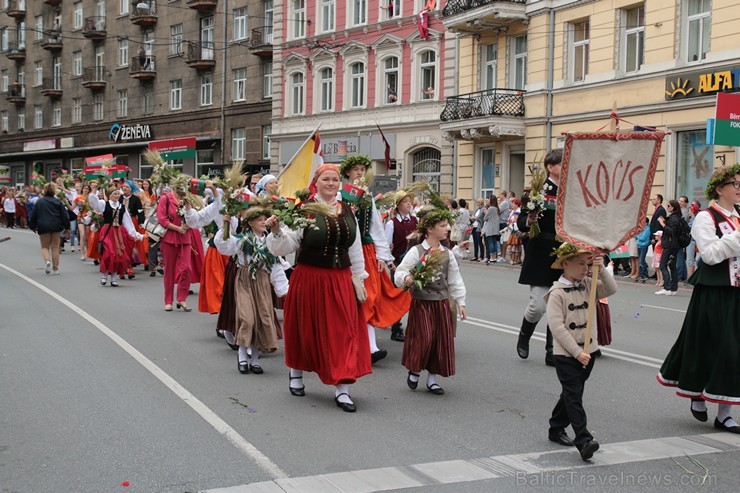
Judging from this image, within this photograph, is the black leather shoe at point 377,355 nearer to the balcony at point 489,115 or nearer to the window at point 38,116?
the balcony at point 489,115

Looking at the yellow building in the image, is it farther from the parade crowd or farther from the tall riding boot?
the tall riding boot

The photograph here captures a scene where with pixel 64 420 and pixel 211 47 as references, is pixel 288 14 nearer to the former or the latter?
pixel 211 47

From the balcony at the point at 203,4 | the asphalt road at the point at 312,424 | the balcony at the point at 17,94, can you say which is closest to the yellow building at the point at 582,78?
the asphalt road at the point at 312,424

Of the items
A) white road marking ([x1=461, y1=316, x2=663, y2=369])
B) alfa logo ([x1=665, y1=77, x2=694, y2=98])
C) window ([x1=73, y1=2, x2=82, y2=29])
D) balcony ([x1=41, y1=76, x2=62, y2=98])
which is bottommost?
white road marking ([x1=461, y1=316, x2=663, y2=369])

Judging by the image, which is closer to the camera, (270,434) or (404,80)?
(270,434)

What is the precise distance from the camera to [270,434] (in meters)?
6.39

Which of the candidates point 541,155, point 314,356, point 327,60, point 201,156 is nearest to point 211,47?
point 201,156

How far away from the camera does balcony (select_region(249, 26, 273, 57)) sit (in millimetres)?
43594

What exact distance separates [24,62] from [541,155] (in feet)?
167

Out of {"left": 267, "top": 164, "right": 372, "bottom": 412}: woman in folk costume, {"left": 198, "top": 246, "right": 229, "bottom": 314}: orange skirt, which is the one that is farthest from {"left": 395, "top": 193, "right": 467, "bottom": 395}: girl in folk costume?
{"left": 198, "top": 246, "right": 229, "bottom": 314}: orange skirt

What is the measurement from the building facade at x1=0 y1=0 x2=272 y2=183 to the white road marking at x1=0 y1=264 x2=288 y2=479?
2847cm

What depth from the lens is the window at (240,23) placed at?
4497cm

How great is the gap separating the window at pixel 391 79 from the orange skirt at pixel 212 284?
2635 cm

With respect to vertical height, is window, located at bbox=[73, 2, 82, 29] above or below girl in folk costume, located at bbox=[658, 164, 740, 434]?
above
